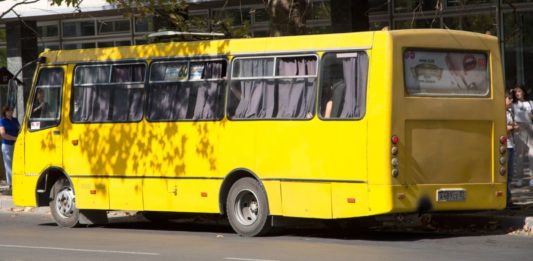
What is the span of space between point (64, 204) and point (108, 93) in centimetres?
193

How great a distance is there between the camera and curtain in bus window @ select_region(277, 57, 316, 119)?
1577 centimetres

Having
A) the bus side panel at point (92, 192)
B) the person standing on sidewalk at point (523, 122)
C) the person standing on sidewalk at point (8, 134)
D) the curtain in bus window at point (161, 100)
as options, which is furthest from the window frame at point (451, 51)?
the person standing on sidewalk at point (8, 134)

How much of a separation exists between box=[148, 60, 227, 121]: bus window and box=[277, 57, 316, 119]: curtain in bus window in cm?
107

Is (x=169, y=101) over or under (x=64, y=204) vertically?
over

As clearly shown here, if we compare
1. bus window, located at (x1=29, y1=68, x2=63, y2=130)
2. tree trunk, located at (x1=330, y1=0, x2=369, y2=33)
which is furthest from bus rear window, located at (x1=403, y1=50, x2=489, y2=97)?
tree trunk, located at (x1=330, y1=0, x2=369, y2=33)

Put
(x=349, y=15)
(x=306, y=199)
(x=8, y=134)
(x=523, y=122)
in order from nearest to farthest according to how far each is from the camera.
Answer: (x=306, y=199)
(x=523, y=122)
(x=8, y=134)
(x=349, y=15)

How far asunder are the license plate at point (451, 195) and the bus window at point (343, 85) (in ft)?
4.58

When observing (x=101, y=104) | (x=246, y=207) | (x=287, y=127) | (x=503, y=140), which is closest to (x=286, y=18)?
(x=101, y=104)

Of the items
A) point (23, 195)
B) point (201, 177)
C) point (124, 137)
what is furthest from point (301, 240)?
point (23, 195)

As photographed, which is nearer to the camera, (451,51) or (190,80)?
(451,51)

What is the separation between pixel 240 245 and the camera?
49.2 ft

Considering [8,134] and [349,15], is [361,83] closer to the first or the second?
[349,15]

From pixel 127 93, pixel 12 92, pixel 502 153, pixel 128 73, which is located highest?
pixel 128 73

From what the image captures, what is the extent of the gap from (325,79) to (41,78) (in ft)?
18.5
